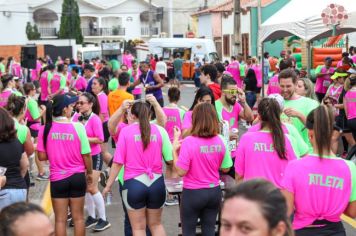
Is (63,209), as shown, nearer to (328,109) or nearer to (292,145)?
(292,145)

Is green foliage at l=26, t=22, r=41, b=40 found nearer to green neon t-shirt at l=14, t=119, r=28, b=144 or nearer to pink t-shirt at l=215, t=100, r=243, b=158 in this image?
pink t-shirt at l=215, t=100, r=243, b=158

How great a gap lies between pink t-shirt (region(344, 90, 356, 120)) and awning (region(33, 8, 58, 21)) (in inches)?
2759

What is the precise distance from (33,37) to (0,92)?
6087 cm

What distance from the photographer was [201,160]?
5961 mm

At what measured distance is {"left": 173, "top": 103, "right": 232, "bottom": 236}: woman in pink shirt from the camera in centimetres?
591

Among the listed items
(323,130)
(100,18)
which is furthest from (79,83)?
(100,18)

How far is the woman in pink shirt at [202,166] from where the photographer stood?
591 centimetres

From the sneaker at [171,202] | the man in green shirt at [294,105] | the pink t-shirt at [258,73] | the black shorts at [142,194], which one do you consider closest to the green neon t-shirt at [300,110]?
the man in green shirt at [294,105]

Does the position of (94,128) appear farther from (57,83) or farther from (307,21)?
(57,83)

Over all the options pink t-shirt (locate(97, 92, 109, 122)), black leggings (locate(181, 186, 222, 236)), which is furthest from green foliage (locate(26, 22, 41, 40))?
black leggings (locate(181, 186, 222, 236))

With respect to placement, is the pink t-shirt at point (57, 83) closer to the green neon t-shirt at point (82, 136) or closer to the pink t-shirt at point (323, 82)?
the pink t-shirt at point (323, 82)

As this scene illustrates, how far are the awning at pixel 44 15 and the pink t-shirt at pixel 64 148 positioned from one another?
2881 inches

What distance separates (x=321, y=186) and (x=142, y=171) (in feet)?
7.22

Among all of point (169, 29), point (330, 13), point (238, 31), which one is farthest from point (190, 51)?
point (169, 29)
